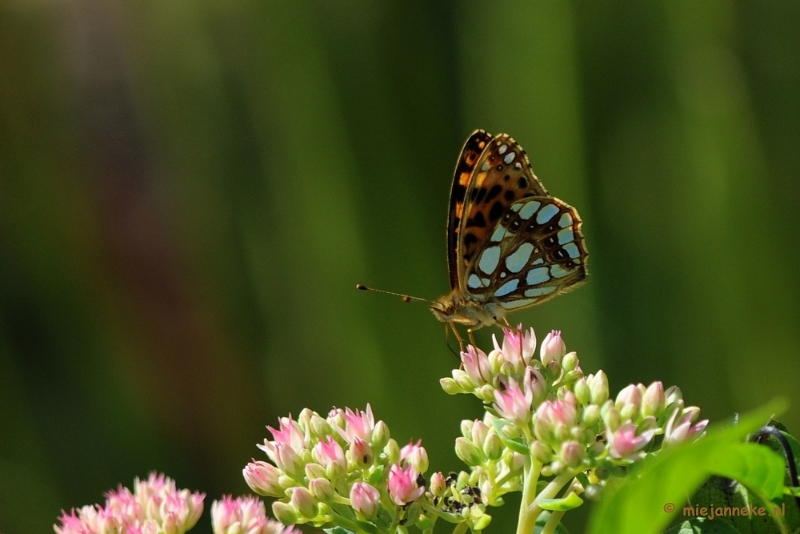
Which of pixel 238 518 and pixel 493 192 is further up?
pixel 493 192

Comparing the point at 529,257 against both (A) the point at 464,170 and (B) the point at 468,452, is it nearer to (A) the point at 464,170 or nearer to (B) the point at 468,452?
(A) the point at 464,170

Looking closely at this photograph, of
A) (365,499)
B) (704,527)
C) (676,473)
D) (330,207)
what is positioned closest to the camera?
(676,473)

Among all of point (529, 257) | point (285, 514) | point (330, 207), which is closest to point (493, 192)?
point (529, 257)

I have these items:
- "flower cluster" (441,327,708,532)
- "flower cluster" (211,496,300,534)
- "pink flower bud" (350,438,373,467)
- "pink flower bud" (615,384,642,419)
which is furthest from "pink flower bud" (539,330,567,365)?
"flower cluster" (211,496,300,534)

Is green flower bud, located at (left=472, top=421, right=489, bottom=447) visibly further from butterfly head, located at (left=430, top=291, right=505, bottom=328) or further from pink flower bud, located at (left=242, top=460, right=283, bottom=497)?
butterfly head, located at (left=430, top=291, right=505, bottom=328)

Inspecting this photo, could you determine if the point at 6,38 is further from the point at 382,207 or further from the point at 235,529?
the point at 235,529

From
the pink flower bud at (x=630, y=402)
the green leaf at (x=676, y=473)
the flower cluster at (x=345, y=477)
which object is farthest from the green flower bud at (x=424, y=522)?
the green leaf at (x=676, y=473)
